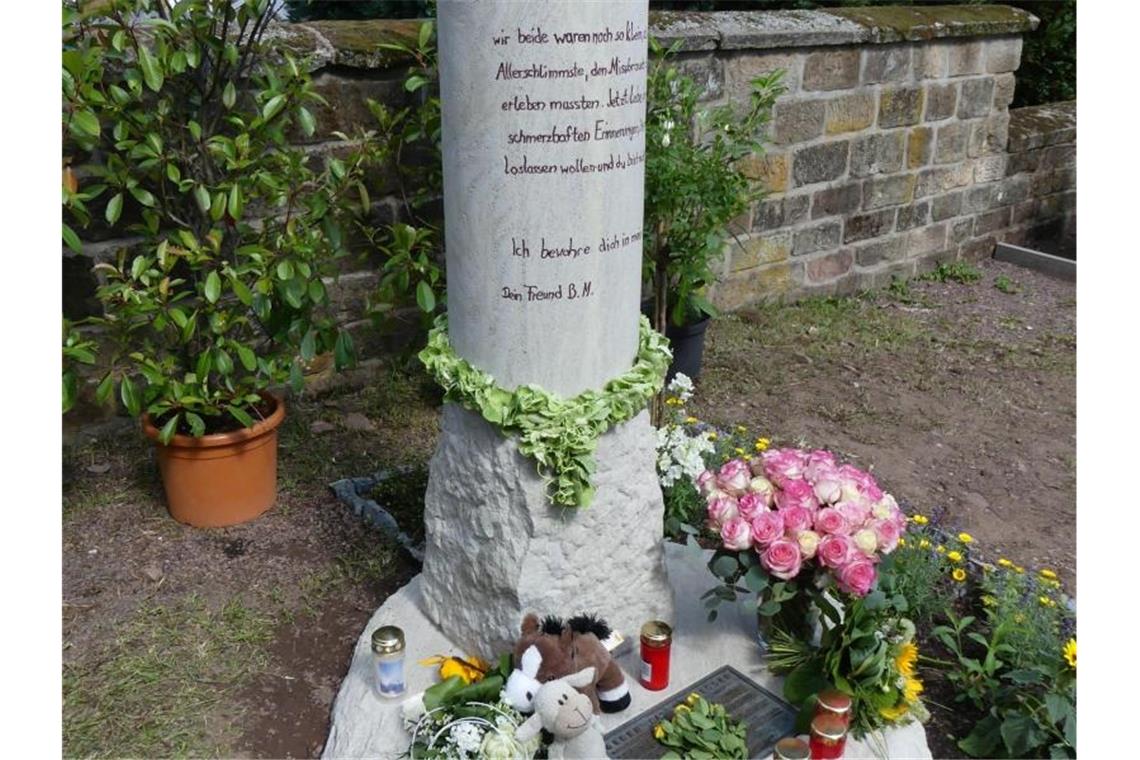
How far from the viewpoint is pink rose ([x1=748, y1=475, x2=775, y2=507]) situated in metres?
2.57

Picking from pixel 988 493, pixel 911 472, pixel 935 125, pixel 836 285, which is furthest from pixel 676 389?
pixel 935 125

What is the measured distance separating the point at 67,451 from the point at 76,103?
1517mm

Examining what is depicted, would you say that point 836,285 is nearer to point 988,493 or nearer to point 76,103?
point 988,493

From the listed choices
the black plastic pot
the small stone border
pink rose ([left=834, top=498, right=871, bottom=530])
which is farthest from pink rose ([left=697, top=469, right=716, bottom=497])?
the black plastic pot

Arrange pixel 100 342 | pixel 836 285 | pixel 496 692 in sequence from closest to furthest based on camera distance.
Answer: pixel 496 692 → pixel 100 342 → pixel 836 285

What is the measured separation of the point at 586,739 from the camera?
7.50 ft

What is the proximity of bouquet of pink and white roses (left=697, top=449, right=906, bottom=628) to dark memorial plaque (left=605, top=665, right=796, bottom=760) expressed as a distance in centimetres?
24

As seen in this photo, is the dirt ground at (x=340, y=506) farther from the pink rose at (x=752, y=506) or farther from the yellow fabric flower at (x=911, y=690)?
the pink rose at (x=752, y=506)

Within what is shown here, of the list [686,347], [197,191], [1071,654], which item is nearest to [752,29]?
[686,347]

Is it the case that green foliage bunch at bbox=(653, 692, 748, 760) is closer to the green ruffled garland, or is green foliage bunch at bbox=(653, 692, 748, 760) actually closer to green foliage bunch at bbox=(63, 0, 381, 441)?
the green ruffled garland

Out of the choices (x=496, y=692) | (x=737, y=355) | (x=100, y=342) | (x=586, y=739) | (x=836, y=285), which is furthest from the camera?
(x=836, y=285)

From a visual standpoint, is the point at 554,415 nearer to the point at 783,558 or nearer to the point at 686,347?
the point at 783,558

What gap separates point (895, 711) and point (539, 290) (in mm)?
1384

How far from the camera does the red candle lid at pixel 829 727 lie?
2.30 meters
